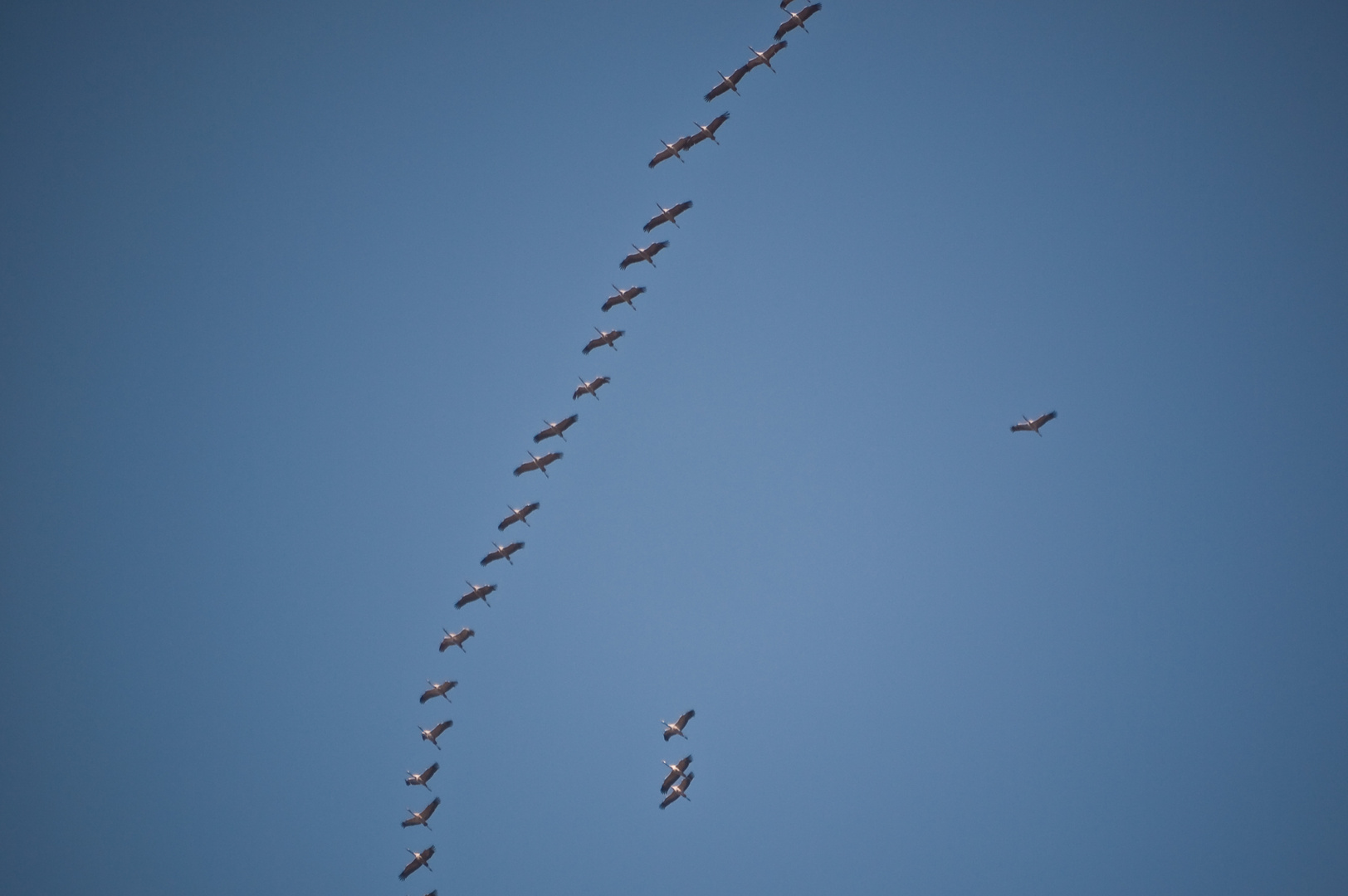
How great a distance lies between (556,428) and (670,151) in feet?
39.2

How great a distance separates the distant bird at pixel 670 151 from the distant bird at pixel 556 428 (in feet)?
34.5

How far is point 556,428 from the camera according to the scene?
39.7 m

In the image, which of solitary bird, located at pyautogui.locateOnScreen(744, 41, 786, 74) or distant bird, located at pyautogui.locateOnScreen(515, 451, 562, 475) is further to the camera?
distant bird, located at pyautogui.locateOnScreen(515, 451, 562, 475)

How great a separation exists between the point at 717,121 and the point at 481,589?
2128 centimetres

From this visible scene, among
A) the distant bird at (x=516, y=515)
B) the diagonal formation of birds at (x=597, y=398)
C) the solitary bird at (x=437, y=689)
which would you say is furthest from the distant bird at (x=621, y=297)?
the solitary bird at (x=437, y=689)

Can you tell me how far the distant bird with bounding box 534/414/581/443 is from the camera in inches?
1551

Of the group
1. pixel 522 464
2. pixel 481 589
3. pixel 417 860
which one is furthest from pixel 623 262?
pixel 417 860

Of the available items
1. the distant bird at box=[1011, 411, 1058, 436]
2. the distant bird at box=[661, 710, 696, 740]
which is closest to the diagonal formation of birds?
the distant bird at box=[661, 710, 696, 740]

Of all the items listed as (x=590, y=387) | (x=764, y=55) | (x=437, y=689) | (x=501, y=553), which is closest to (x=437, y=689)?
(x=437, y=689)

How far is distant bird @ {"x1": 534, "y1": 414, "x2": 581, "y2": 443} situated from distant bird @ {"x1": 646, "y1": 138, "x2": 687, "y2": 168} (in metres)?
10.5

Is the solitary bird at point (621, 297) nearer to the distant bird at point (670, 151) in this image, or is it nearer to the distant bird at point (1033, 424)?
the distant bird at point (670, 151)

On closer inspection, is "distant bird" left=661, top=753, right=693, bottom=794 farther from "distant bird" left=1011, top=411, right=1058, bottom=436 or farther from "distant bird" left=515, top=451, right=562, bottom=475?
"distant bird" left=1011, top=411, right=1058, bottom=436

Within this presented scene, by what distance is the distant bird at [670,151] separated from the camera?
36219mm

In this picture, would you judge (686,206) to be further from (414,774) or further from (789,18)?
(414,774)
